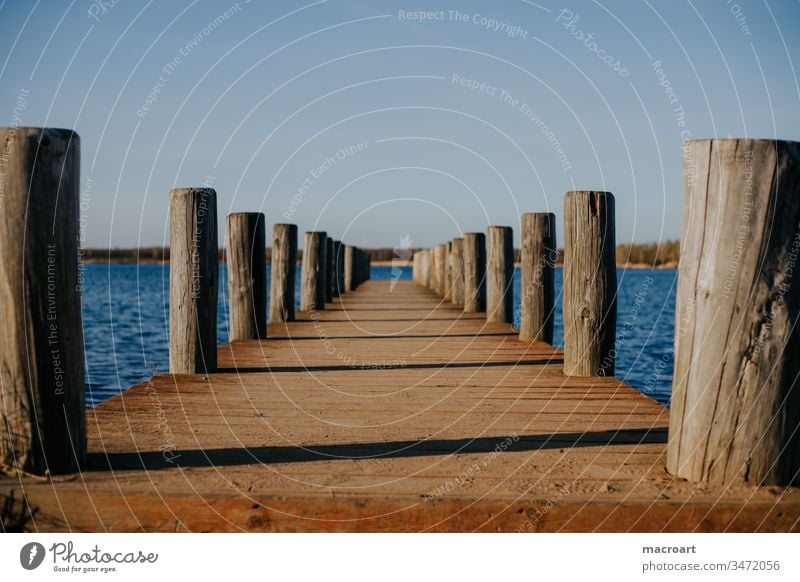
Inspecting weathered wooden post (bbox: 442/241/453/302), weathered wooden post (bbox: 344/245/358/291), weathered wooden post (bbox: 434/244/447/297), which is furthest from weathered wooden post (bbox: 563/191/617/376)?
weathered wooden post (bbox: 344/245/358/291)

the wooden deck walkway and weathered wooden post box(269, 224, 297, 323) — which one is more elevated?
weathered wooden post box(269, 224, 297, 323)

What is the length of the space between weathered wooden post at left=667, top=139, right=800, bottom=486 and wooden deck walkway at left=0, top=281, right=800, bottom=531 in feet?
0.69

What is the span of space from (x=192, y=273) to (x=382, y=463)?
3.15 m

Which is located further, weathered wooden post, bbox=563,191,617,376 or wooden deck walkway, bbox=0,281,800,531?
weathered wooden post, bbox=563,191,617,376

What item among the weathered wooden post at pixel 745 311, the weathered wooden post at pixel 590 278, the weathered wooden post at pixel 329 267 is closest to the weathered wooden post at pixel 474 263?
the weathered wooden post at pixel 329 267

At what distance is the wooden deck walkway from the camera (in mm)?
3369

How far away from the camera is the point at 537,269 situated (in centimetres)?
891

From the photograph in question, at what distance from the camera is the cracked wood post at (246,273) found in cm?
862

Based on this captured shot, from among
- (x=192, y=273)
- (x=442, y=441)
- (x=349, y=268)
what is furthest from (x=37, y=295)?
(x=349, y=268)

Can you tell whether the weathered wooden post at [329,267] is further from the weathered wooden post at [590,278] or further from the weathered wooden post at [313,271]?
the weathered wooden post at [590,278]

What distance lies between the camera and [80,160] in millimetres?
3801

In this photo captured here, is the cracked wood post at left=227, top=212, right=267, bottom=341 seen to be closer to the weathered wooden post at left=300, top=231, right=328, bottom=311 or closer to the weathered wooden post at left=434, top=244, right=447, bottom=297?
the weathered wooden post at left=300, top=231, right=328, bottom=311

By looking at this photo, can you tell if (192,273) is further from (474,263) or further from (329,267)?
(329,267)
